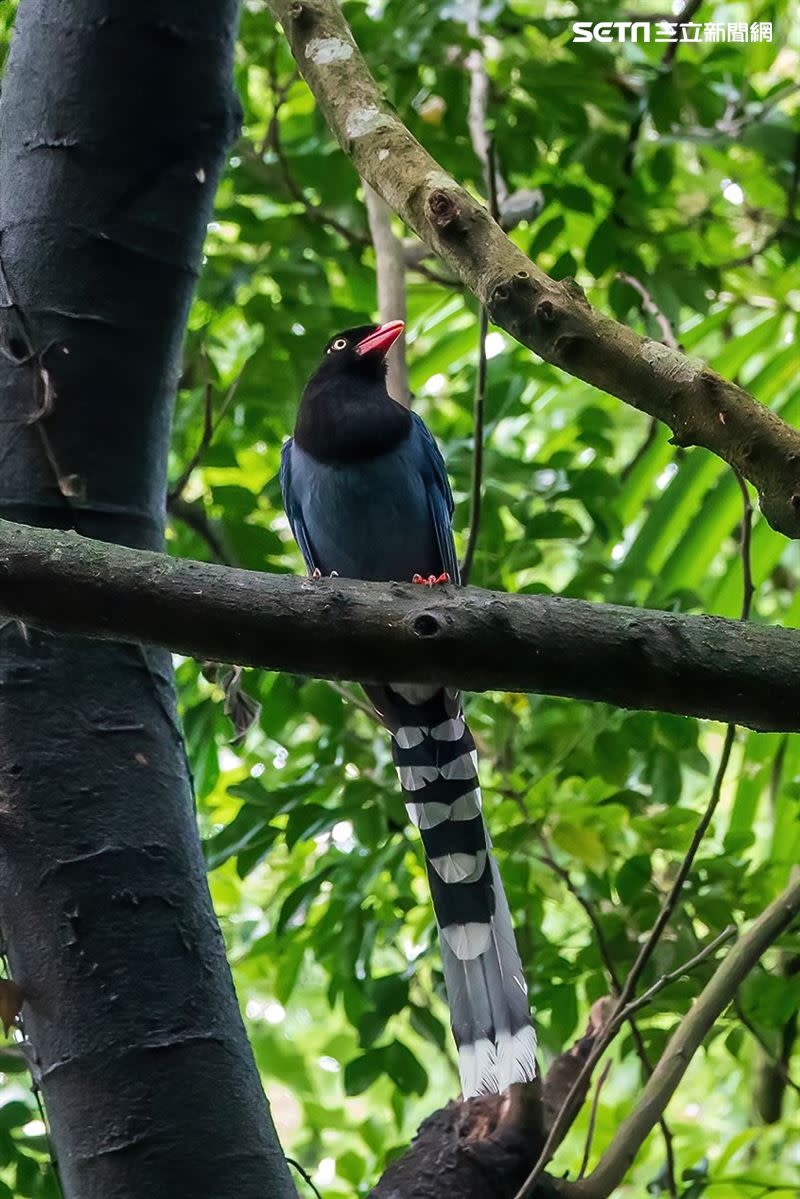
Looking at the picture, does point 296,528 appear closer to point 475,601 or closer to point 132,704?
point 132,704

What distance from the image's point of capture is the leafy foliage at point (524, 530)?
2721 mm

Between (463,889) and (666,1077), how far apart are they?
0.56 m

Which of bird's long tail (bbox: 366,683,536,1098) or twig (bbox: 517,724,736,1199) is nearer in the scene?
twig (bbox: 517,724,736,1199)

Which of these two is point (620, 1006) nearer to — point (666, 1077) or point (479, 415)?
point (666, 1077)

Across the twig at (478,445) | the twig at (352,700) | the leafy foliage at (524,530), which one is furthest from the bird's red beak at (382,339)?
the twig at (352,700)

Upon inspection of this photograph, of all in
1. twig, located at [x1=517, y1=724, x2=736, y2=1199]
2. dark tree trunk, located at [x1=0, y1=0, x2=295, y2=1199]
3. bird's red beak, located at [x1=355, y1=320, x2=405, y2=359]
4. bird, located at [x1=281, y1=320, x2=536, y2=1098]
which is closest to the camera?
dark tree trunk, located at [x1=0, y1=0, x2=295, y2=1199]

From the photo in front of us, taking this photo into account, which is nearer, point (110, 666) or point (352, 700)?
point (110, 666)

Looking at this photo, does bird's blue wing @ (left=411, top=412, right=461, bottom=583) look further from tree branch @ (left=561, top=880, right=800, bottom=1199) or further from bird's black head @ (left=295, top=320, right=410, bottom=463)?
tree branch @ (left=561, top=880, right=800, bottom=1199)

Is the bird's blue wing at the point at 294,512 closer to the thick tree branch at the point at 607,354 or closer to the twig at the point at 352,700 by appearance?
the twig at the point at 352,700

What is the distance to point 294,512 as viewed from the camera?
3.32 meters

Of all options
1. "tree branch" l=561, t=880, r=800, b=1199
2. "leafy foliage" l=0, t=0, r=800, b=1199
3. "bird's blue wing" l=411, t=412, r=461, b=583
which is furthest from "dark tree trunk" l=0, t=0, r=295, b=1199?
"bird's blue wing" l=411, t=412, r=461, b=583

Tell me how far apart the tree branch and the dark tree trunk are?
681mm

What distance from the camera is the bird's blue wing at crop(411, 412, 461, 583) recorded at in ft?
10.5

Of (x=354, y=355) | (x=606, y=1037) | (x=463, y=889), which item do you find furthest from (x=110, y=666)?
(x=354, y=355)
